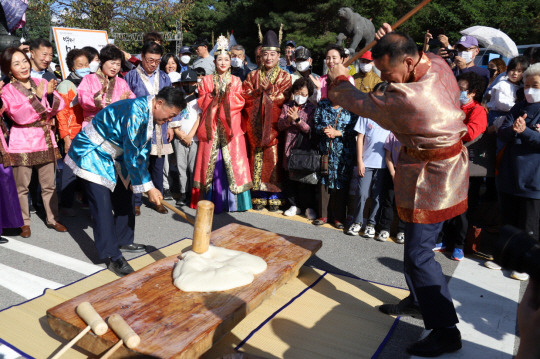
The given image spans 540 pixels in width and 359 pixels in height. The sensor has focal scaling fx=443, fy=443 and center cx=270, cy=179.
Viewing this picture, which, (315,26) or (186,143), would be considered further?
(315,26)

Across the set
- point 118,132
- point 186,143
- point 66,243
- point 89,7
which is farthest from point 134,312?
point 89,7

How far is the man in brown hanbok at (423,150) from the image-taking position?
7.91ft

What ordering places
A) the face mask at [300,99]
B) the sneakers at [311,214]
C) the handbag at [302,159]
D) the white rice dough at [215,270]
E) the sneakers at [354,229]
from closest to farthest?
the white rice dough at [215,270] < the sneakers at [354,229] < the handbag at [302,159] < the face mask at [300,99] < the sneakers at [311,214]

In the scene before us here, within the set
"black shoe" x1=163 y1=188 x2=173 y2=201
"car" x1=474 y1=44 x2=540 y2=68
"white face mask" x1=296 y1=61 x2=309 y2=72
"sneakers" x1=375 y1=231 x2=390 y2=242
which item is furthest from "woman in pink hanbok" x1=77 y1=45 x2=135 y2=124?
"car" x1=474 y1=44 x2=540 y2=68

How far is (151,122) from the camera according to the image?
3447 mm

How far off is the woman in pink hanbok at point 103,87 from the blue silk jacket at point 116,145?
4.35ft

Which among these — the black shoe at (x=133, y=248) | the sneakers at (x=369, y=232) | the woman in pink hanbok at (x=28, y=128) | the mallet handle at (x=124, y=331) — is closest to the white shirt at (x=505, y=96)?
the sneakers at (x=369, y=232)

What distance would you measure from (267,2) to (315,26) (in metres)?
3.20

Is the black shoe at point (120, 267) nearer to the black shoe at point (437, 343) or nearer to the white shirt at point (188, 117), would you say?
the black shoe at point (437, 343)

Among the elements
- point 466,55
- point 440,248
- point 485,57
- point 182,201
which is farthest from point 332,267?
point 485,57

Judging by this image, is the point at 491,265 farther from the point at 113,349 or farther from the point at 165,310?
the point at 113,349

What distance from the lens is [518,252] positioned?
108cm

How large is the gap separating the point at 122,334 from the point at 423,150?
185 cm

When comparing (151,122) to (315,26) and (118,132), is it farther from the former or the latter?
(315,26)
